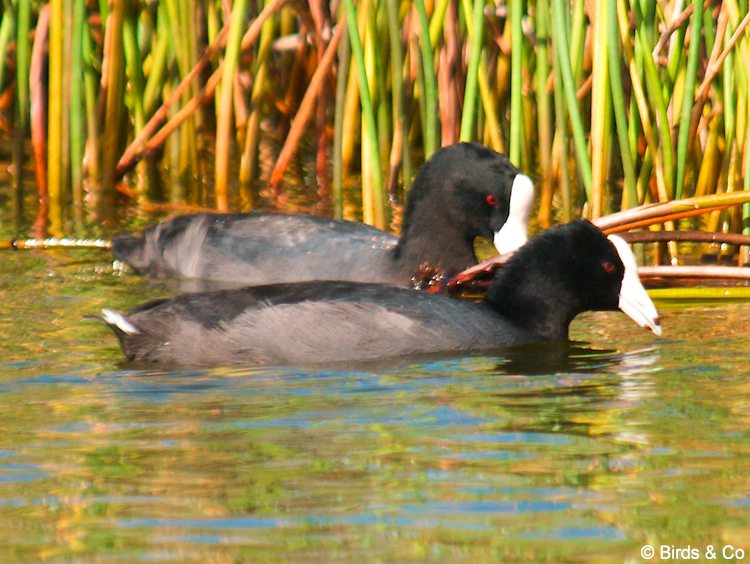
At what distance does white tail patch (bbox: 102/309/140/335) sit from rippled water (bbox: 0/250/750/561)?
116 millimetres

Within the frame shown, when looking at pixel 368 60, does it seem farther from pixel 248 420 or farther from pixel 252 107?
pixel 248 420

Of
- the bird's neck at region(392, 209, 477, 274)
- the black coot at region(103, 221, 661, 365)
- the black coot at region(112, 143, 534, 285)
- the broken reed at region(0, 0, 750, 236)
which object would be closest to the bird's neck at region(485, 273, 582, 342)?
the black coot at region(103, 221, 661, 365)

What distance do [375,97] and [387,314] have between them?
8.21 ft

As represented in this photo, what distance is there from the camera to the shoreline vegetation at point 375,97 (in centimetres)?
680

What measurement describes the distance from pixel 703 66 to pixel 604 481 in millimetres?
4554

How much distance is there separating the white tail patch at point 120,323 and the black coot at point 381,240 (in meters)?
1.95

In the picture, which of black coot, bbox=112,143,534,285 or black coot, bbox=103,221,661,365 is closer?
black coot, bbox=103,221,661,365

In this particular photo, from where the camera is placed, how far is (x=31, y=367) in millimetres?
4984

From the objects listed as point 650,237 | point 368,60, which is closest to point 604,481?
point 650,237

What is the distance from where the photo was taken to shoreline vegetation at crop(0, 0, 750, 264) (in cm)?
680

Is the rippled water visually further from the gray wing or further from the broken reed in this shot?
the gray wing

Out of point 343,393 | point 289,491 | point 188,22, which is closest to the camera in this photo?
point 289,491

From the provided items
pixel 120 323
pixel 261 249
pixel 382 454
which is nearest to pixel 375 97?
pixel 261 249

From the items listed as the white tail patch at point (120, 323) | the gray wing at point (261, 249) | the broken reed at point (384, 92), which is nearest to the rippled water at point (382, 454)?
the white tail patch at point (120, 323)
